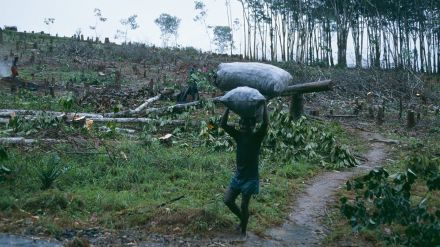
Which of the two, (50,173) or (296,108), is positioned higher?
(296,108)

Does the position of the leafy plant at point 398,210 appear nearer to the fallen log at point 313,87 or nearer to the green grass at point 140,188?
the green grass at point 140,188

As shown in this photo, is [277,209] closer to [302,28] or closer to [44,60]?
[44,60]

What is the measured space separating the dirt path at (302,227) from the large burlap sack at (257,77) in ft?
5.66

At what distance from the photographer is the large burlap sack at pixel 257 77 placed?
8.16 meters

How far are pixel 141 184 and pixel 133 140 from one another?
287 cm

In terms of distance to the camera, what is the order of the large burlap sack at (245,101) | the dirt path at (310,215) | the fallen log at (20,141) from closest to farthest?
the large burlap sack at (245,101) → the dirt path at (310,215) → the fallen log at (20,141)

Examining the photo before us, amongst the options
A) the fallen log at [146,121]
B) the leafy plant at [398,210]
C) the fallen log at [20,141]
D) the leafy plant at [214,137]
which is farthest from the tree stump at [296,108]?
the leafy plant at [398,210]

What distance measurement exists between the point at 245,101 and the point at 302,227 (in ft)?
6.53

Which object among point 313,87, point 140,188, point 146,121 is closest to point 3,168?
point 140,188

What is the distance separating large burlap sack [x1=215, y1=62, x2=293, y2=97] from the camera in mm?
8156

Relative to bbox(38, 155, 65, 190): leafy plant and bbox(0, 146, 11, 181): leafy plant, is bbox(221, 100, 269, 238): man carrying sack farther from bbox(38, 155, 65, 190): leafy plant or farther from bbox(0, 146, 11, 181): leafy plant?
bbox(0, 146, 11, 181): leafy plant

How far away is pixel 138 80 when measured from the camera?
2062 cm

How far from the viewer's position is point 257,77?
823 centimetres

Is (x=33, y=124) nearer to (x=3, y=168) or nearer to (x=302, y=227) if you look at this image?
(x=3, y=168)
